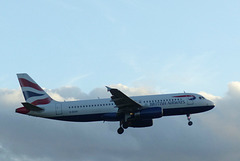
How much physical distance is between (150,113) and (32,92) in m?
18.6

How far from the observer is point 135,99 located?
213ft

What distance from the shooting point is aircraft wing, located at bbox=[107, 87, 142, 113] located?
61294 mm

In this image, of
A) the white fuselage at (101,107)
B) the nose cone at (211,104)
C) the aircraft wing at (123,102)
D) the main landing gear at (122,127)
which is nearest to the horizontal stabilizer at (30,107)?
the white fuselage at (101,107)

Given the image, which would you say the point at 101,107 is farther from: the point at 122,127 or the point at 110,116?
the point at 122,127

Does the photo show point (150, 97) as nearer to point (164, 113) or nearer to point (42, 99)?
point (164, 113)

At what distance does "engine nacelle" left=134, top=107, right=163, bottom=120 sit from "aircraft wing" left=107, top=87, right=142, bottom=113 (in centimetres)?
91

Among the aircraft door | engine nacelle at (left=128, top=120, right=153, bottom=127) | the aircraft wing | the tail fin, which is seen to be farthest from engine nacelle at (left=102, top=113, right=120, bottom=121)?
the tail fin

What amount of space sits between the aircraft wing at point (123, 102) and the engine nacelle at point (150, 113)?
909 mm

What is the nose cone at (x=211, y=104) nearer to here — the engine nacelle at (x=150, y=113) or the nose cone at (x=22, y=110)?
the engine nacelle at (x=150, y=113)

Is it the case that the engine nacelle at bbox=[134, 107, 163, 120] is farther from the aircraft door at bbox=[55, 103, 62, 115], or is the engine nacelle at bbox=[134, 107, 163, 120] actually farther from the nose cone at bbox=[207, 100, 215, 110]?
the aircraft door at bbox=[55, 103, 62, 115]

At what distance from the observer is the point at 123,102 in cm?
6297

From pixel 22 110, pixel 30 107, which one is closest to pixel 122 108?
pixel 30 107

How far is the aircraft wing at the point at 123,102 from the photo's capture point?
201 ft

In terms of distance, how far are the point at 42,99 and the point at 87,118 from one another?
7916 mm
